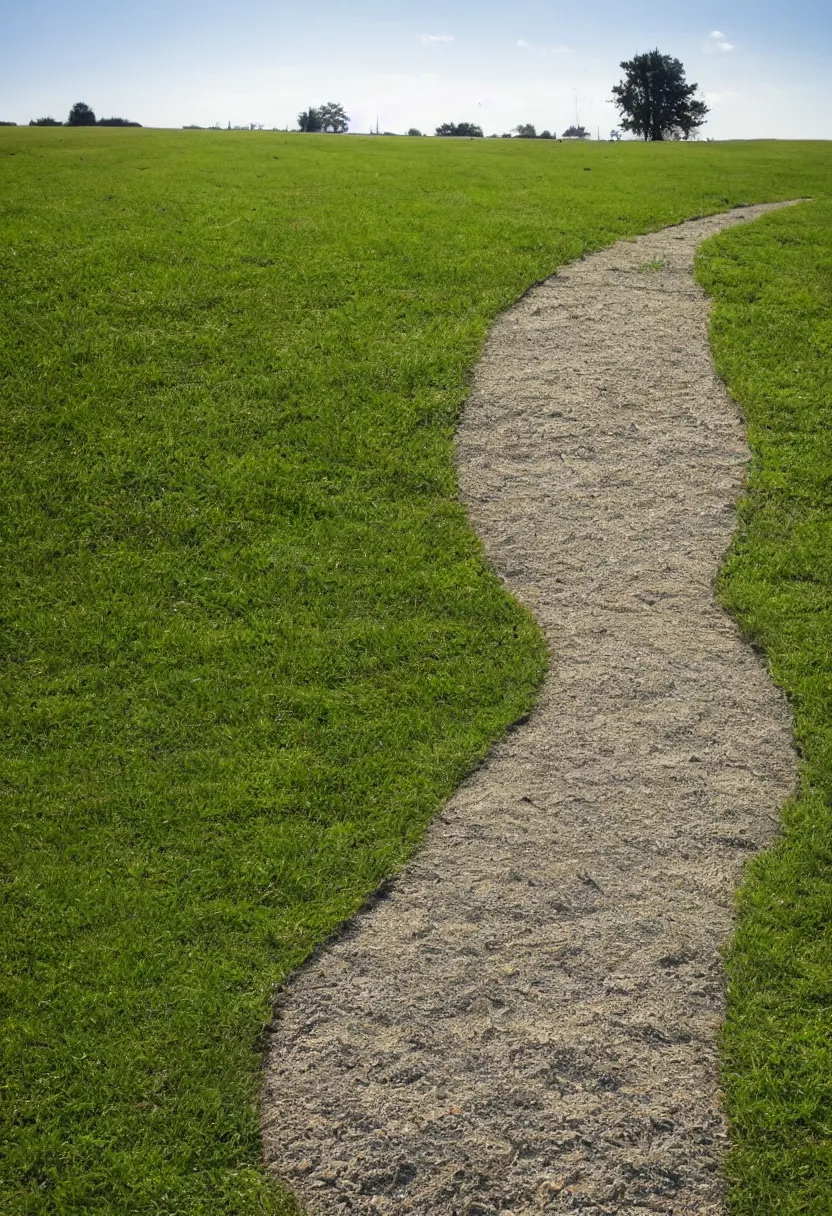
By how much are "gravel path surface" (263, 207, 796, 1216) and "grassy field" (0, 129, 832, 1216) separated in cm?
28

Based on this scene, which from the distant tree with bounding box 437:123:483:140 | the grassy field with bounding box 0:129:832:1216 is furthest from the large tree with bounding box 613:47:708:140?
the grassy field with bounding box 0:129:832:1216

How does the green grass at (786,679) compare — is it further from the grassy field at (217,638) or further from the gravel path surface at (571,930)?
the gravel path surface at (571,930)

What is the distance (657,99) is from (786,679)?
7665cm

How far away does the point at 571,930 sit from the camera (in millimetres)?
6285

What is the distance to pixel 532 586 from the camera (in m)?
9.77

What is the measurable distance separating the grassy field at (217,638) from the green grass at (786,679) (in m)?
0.06

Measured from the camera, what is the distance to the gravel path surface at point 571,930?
511 centimetres

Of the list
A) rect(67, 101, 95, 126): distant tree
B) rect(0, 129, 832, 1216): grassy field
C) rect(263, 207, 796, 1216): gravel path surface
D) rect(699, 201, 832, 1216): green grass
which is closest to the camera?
rect(263, 207, 796, 1216): gravel path surface

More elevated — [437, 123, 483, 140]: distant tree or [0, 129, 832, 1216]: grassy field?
[437, 123, 483, 140]: distant tree

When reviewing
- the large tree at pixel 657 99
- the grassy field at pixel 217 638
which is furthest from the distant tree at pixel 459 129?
the grassy field at pixel 217 638

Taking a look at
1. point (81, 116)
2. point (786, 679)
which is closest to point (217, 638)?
point (786, 679)

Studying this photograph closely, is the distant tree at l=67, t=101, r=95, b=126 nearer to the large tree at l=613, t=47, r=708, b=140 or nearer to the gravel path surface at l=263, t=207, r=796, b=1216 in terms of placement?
the large tree at l=613, t=47, r=708, b=140

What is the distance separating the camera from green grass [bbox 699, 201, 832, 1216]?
17.2 feet

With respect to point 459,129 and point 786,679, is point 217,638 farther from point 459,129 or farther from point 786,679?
point 459,129
